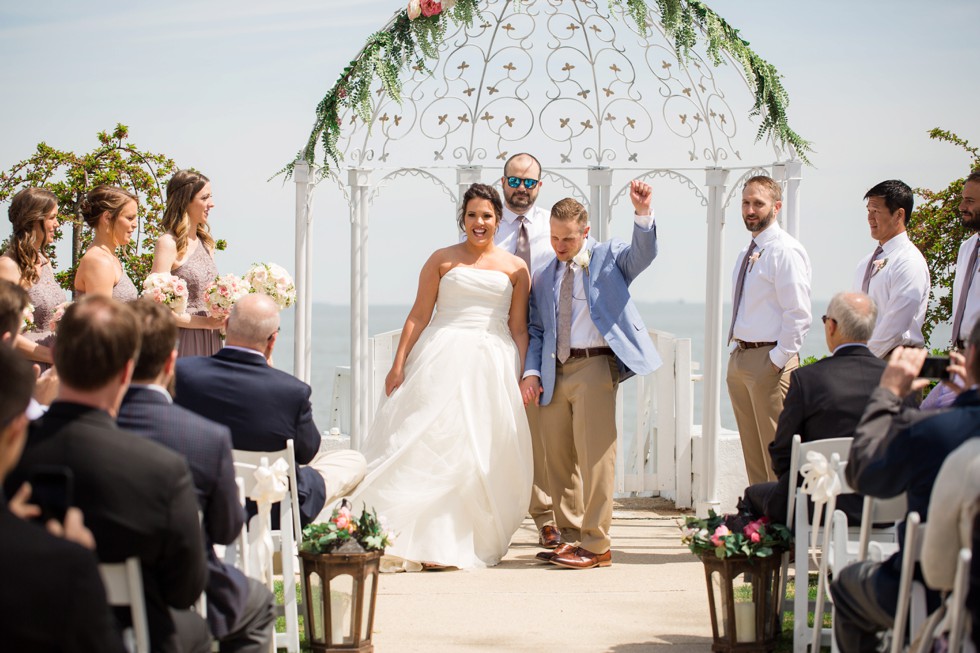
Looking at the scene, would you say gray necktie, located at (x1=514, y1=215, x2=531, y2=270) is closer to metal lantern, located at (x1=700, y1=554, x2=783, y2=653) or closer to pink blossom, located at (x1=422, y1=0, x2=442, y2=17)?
pink blossom, located at (x1=422, y1=0, x2=442, y2=17)

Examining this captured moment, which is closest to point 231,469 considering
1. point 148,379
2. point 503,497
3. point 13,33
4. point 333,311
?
point 148,379

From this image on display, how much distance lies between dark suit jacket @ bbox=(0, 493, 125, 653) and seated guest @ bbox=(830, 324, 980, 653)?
2057 mm

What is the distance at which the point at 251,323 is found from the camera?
4.36 metres

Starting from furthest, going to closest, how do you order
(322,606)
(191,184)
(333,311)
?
(333,311) → (191,184) → (322,606)

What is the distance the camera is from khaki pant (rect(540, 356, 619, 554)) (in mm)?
6168

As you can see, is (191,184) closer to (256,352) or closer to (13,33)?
(256,352)

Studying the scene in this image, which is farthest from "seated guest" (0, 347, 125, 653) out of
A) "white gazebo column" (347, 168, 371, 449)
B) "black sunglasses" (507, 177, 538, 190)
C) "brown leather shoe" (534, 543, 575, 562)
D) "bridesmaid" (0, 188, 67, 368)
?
"white gazebo column" (347, 168, 371, 449)

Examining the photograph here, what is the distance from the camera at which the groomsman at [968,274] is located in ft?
18.9

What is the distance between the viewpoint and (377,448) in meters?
6.34

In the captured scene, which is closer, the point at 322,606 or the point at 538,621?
the point at 322,606

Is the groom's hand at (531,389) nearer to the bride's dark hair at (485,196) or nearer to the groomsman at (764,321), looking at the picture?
the bride's dark hair at (485,196)

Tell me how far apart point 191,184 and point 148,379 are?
330cm

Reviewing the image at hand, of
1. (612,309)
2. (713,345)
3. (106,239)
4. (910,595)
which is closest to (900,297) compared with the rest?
(713,345)

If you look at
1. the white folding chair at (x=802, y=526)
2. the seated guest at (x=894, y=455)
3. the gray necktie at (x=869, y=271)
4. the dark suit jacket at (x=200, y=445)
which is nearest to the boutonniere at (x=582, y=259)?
the gray necktie at (x=869, y=271)
